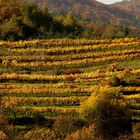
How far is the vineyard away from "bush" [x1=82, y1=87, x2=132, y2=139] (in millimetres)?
2390

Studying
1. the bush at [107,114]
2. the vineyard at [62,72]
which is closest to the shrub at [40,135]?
the bush at [107,114]

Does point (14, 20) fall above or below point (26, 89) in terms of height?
above

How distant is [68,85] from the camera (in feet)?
228

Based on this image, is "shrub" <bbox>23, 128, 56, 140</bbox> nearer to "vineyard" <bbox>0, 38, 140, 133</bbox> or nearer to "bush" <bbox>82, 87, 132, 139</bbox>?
"bush" <bbox>82, 87, 132, 139</bbox>

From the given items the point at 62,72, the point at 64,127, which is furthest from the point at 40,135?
the point at 62,72

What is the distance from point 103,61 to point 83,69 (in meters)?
4.28

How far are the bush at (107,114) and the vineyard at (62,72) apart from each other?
2390 mm

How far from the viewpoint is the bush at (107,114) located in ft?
171

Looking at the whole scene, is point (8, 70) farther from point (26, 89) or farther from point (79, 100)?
point (79, 100)

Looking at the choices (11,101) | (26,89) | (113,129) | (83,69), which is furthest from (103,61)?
(113,129)

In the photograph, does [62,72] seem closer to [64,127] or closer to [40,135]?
[64,127]

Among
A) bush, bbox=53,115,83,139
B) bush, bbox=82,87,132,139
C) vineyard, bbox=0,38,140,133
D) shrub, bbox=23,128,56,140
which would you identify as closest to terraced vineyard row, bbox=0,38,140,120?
vineyard, bbox=0,38,140,133

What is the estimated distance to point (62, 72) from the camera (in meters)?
78.9

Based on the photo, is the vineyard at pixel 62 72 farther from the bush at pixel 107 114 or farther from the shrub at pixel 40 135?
the shrub at pixel 40 135
